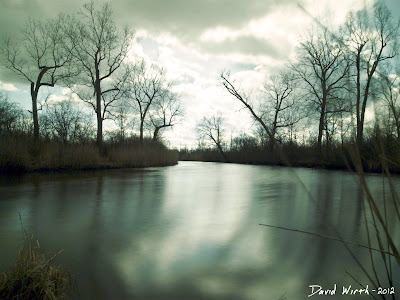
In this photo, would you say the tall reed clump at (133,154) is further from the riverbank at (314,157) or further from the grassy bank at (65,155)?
the riverbank at (314,157)

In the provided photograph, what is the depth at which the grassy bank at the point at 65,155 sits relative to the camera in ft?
32.9

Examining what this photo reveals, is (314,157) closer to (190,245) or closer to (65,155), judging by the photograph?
(65,155)

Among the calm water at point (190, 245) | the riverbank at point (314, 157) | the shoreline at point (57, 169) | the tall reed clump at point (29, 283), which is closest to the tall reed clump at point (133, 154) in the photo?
the shoreline at point (57, 169)

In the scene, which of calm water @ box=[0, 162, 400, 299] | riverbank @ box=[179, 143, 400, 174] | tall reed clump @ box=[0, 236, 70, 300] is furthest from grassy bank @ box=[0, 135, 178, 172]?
tall reed clump @ box=[0, 236, 70, 300]

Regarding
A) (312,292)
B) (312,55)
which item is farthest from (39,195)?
(312,55)

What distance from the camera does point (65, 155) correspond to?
12016 millimetres

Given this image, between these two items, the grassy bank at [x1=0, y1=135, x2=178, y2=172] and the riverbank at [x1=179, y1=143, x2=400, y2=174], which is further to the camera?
the riverbank at [x1=179, y1=143, x2=400, y2=174]

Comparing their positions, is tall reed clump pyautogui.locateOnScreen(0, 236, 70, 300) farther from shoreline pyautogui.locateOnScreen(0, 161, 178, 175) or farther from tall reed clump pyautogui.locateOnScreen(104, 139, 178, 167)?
tall reed clump pyautogui.locateOnScreen(104, 139, 178, 167)

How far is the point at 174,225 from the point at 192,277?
162 cm

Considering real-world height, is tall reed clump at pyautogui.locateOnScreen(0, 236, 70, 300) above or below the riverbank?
below

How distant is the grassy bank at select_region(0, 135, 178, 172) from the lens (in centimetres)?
1002

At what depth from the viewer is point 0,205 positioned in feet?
16.0

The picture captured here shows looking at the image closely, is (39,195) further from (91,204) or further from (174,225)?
(174,225)

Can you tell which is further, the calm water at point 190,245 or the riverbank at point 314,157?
the riverbank at point 314,157
